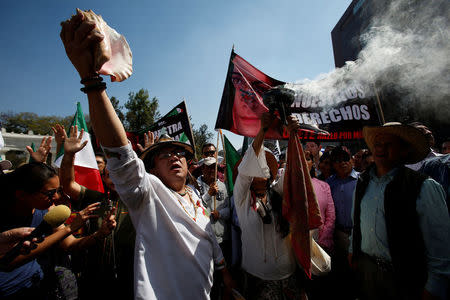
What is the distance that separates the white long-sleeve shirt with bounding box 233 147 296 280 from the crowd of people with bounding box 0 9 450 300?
0.01 metres

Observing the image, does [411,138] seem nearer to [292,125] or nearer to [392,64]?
[292,125]

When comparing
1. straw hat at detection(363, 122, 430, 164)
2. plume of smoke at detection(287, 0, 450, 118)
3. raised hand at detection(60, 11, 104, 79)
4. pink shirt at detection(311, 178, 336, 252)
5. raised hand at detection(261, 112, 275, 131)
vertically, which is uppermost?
plume of smoke at detection(287, 0, 450, 118)

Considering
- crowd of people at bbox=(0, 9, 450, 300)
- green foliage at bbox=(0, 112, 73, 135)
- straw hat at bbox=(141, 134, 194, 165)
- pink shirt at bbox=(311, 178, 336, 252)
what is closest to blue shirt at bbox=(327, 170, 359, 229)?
pink shirt at bbox=(311, 178, 336, 252)

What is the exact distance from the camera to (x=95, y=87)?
3.58ft

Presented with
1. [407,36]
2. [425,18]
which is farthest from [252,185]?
[425,18]

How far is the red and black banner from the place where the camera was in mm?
3852

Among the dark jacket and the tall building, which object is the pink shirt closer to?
the dark jacket

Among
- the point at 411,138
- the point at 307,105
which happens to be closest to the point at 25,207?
the point at 411,138

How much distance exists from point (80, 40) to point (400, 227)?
267 cm

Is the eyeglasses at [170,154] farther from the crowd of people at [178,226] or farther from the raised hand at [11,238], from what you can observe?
the raised hand at [11,238]

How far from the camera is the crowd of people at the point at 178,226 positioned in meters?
1.43

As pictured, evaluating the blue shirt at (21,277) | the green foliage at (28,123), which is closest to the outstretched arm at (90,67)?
the blue shirt at (21,277)

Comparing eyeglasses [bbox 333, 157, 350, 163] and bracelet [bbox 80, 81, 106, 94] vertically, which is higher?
bracelet [bbox 80, 81, 106, 94]

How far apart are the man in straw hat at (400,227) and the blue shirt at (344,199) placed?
1.40 m
